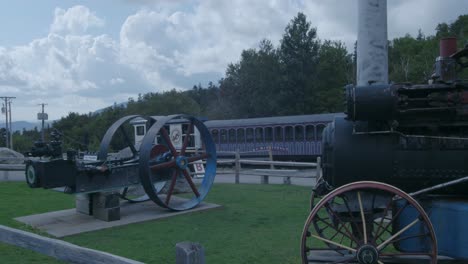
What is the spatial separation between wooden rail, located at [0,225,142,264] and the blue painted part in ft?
8.41

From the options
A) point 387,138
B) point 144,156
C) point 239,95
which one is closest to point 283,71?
point 239,95

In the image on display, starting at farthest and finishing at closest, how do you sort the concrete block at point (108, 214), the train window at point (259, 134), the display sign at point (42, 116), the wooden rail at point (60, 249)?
the display sign at point (42, 116) → the train window at point (259, 134) → the concrete block at point (108, 214) → the wooden rail at point (60, 249)

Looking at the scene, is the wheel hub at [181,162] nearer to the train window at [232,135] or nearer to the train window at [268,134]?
the train window at [268,134]

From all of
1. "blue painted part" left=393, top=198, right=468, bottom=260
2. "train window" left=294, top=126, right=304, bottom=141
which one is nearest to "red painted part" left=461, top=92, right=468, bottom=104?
"blue painted part" left=393, top=198, right=468, bottom=260

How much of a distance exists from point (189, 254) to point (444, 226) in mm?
2575

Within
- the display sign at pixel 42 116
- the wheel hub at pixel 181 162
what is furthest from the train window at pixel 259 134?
the display sign at pixel 42 116

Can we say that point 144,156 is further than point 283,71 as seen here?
No

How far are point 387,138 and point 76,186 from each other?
5095 millimetres

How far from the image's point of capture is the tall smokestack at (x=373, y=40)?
568cm

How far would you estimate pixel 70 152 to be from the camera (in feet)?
24.3

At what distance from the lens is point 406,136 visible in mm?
4402

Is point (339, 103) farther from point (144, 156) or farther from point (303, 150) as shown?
point (144, 156)

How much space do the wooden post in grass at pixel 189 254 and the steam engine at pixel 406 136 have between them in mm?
2125

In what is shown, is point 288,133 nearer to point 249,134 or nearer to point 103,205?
point 249,134
